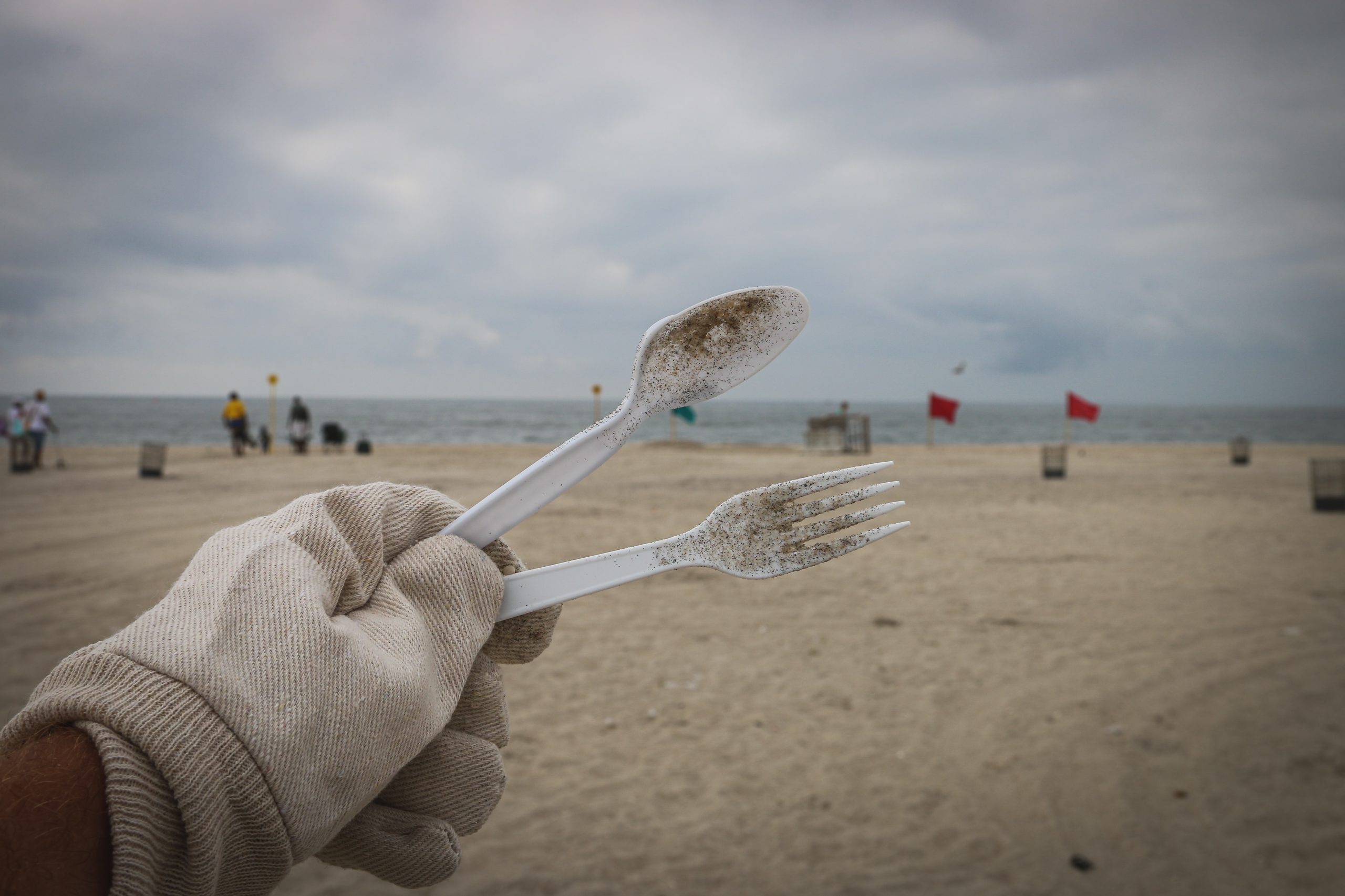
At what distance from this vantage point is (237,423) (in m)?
22.5

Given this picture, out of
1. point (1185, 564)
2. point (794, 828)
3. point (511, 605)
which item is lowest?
point (794, 828)

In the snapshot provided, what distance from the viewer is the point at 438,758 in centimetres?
109

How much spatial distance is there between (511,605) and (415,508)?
0.20 metres

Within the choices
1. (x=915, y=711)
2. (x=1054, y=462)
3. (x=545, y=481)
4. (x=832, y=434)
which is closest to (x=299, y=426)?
(x=832, y=434)

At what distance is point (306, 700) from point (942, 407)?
1144 inches

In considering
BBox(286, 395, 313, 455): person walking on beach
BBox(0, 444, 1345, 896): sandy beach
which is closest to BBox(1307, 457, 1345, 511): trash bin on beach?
BBox(0, 444, 1345, 896): sandy beach

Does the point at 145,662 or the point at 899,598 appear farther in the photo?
the point at 899,598

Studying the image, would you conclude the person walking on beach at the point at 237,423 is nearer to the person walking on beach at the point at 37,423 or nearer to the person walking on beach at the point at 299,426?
the person walking on beach at the point at 299,426

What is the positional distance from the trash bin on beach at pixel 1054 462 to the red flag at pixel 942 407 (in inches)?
367

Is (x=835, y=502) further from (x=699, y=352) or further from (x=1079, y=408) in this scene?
(x=1079, y=408)

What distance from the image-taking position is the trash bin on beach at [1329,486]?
38.5 feet

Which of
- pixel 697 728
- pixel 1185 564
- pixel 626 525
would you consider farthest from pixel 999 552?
pixel 697 728

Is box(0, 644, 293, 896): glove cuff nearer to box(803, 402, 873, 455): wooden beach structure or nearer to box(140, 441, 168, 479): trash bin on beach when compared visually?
box(140, 441, 168, 479): trash bin on beach

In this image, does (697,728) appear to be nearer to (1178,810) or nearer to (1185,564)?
(1178,810)
